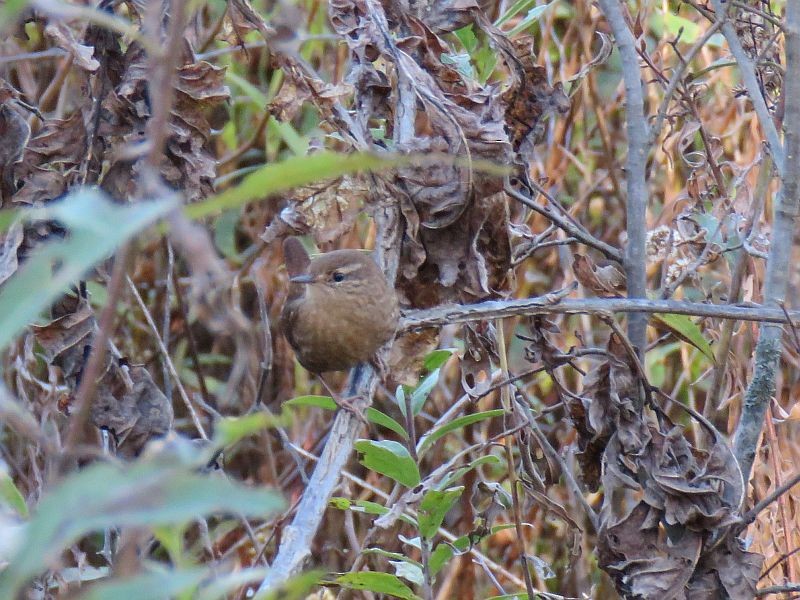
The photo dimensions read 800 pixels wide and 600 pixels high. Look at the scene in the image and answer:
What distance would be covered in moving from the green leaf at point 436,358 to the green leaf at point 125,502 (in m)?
2.17

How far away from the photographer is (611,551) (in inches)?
100

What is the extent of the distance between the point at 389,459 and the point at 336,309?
0.82 metres

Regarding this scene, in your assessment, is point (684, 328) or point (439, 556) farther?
point (439, 556)

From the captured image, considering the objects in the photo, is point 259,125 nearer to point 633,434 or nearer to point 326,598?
point 326,598

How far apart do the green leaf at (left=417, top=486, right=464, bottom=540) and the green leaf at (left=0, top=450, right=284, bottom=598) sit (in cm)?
179

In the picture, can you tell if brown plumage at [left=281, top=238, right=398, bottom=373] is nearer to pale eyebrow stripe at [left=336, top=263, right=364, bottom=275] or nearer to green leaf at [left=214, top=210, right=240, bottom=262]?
pale eyebrow stripe at [left=336, top=263, right=364, bottom=275]

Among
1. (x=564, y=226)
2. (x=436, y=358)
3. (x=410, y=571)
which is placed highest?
(x=564, y=226)

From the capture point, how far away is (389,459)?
8.82ft

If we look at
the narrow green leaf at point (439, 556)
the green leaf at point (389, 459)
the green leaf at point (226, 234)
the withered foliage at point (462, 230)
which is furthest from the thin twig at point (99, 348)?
the green leaf at point (226, 234)

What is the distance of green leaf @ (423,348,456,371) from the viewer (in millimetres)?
3000

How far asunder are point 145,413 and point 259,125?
325cm

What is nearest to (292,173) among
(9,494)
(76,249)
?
(76,249)

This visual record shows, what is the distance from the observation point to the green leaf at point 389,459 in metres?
2.64

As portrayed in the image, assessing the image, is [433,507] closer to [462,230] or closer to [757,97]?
[462,230]
